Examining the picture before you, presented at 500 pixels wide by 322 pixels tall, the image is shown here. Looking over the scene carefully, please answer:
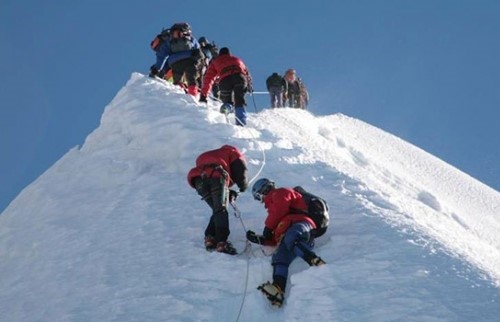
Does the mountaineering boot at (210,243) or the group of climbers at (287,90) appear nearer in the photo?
the mountaineering boot at (210,243)

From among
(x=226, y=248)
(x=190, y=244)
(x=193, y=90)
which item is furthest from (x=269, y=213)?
(x=193, y=90)

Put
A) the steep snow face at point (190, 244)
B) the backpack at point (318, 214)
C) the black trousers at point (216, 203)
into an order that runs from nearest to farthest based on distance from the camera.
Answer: the steep snow face at point (190, 244) < the backpack at point (318, 214) < the black trousers at point (216, 203)

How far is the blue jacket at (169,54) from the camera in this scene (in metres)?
13.1

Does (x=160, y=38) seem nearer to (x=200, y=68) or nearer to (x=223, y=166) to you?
(x=200, y=68)

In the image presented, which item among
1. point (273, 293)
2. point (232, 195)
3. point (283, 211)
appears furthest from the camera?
point (232, 195)

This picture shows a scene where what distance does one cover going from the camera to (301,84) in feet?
73.1

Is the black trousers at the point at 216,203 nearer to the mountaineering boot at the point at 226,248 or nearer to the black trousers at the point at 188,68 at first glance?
the mountaineering boot at the point at 226,248

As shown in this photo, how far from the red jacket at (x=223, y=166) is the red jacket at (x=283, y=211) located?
78 cm

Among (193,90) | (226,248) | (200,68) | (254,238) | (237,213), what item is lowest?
(226,248)

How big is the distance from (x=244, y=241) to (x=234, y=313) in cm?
148

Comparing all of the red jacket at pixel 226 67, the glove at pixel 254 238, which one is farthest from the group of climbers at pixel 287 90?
the glove at pixel 254 238

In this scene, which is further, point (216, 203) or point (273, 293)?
point (216, 203)

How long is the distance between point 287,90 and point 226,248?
50.4ft

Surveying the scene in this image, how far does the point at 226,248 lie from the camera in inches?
245
